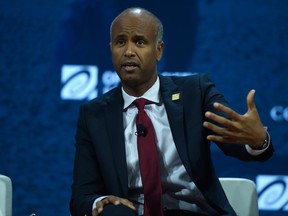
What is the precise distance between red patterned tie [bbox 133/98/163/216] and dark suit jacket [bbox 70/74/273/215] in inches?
3.2

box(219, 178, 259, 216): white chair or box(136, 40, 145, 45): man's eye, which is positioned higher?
box(136, 40, 145, 45): man's eye

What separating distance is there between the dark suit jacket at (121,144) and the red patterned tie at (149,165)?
0.08 metres

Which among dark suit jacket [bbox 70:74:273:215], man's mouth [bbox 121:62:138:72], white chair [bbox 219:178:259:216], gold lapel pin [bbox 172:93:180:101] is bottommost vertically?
white chair [bbox 219:178:259:216]

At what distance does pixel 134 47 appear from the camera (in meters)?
2.50

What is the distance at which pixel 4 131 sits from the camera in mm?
3785

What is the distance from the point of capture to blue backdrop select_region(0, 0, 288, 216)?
378cm

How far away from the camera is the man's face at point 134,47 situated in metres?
2.49

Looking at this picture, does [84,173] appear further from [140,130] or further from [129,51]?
[129,51]

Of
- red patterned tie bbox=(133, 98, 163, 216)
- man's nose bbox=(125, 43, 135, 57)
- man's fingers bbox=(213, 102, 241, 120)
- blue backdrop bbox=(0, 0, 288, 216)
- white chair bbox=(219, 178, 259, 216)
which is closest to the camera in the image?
man's fingers bbox=(213, 102, 241, 120)

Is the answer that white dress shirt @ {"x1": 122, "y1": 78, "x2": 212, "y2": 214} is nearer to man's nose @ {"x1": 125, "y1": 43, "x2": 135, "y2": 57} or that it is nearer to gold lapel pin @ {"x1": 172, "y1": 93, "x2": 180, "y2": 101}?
gold lapel pin @ {"x1": 172, "y1": 93, "x2": 180, "y2": 101}

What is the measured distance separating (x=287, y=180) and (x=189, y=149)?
156 centimetres

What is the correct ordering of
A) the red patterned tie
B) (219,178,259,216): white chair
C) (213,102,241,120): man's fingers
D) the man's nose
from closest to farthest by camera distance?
(213,102,241,120): man's fingers, the red patterned tie, the man's nose, (219,178,259,216): white chair

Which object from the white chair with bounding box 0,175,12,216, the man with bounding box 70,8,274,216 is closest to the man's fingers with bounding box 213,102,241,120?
the man with bounding box 70,8,274,216

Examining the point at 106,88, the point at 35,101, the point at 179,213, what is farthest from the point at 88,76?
the point at 179,213
